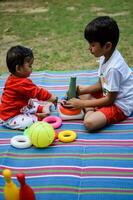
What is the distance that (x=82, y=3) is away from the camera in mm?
6621

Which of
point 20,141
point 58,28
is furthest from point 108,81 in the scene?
point 58,28

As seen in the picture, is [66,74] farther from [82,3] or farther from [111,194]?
[82,3]

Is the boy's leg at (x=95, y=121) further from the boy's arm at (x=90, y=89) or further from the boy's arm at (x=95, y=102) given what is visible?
the boy's arm at (x=90, y=89)

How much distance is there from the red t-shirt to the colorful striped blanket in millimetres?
161

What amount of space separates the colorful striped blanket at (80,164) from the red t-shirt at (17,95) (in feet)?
0.53

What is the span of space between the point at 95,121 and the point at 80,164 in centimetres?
45

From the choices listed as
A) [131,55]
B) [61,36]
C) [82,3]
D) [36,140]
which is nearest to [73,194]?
[36,140]

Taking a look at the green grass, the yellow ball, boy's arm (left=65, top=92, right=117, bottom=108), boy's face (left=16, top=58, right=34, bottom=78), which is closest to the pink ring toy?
boy's arm (left=65, top=92, right=117, bottom=108)

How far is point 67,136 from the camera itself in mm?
2951

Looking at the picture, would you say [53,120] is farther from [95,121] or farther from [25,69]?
[25,69]

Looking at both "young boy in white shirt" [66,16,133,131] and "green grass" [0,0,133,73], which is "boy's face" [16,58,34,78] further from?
"green grass" [0,0,133,73]

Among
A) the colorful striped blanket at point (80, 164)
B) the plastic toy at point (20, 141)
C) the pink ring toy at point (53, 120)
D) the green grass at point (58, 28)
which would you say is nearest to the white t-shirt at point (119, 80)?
the colorful striped blanket at point (80, 164)

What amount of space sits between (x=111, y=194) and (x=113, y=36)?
1203 millimetres

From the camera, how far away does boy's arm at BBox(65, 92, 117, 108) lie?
304 centimetres
